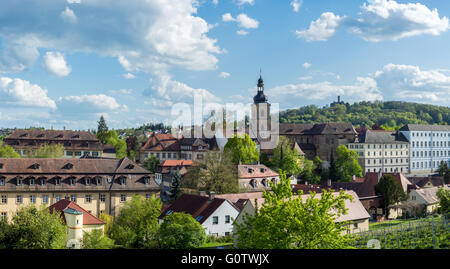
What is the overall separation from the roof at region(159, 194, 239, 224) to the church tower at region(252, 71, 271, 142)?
5558 centimetres

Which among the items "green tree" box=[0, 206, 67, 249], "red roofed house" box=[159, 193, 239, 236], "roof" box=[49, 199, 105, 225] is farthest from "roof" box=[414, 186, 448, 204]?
"green tree" box=[0, 206, 67, 249]

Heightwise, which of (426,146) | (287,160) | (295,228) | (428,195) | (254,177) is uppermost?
(426,146)

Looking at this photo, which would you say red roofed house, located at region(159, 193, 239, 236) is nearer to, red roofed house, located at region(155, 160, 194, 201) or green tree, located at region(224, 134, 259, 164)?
green tree, located at region(224, 134, 259, 164)

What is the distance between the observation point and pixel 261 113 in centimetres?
10450

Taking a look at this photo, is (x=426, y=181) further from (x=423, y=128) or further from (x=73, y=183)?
(x=73, y=183)

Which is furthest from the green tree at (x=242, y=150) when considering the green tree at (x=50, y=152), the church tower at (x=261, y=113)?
the green tree at (x=50, y=152)

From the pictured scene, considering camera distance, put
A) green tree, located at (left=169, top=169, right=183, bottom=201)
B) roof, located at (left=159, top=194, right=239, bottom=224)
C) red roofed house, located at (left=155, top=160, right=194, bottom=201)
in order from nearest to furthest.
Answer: roof, located at (left=159, top=194, right=239, bottom=224) → green tree, located at (left=169, top=169, right=183, bottom=201) → red roofed house, located at (left=155, top=160, right=194, bottom=201)

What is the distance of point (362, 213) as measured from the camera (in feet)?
150

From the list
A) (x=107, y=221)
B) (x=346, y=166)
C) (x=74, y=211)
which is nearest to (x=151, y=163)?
(x=346, y=166)

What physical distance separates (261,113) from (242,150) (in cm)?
2795

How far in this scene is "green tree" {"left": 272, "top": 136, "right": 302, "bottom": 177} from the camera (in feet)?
268

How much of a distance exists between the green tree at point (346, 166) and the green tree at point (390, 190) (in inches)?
1004
